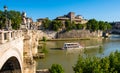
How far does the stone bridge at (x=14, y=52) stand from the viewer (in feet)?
30.7

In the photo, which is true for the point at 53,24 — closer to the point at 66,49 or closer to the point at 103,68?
the point at 66,49

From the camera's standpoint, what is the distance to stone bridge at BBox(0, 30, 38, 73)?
937 cm

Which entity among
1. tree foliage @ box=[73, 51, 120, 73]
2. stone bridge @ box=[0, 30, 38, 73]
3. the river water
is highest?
stone bridge @ box=[0, 30, 38, 73]

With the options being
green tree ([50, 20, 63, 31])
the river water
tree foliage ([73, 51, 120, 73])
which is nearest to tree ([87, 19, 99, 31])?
green tree ([50, 20, 63, 31])

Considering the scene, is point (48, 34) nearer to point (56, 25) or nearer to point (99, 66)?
point (56, 25)

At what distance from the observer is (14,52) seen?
1184cm

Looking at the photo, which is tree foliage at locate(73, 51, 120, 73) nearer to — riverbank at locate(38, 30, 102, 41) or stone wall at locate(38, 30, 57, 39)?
riverbank at locate(38, 30, 102, 41)

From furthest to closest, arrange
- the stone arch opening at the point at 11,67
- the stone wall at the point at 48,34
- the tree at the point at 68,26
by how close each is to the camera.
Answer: the tree at the point at 68,26, the stone wall at the point at 48,34, the stone arch opening at the point at 11,67

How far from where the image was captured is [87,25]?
82625mm

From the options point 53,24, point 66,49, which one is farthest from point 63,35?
point 66,49

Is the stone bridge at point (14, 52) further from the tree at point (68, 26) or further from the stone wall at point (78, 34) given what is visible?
the tree at point (68, 26)

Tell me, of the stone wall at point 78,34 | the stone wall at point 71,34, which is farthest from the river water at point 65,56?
the stone wall at point 78,34

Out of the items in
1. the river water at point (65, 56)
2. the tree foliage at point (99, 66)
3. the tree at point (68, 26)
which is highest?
the tree at point (68, 26)

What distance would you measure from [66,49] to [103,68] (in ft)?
88.0
